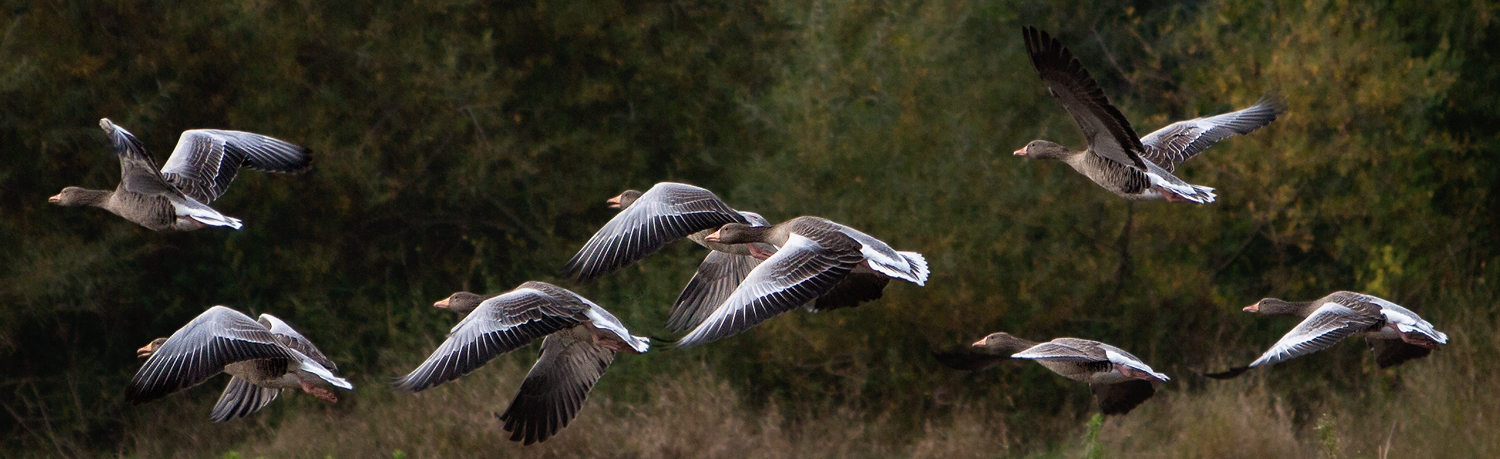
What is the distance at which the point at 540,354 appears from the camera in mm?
8297

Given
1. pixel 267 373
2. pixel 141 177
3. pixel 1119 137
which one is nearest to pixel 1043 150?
pixel 1119 137

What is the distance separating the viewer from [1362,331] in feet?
25.0

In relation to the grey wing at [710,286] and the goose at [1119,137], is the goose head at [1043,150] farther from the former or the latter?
the grey wing at [710,286]

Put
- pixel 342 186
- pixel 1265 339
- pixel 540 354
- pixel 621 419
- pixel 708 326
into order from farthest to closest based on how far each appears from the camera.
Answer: pixel 342 186 → pixel 1265 339 → pixel 621 419 → pixel 540 354 → pixel 708 326

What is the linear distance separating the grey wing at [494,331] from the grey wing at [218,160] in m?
2.27

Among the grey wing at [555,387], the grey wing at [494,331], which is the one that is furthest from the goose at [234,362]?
the grey wing at [555,387]

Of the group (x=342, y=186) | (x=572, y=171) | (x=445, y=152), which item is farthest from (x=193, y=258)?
(x=572, y=171)

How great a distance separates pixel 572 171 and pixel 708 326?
10.2 metres

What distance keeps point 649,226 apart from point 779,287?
89cm

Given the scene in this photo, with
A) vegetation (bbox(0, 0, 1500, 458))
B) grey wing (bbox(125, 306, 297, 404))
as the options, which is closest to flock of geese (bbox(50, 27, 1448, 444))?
grey wing (bbox(125, 306, 297, 404))

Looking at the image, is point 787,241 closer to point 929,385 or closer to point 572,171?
point 929,385

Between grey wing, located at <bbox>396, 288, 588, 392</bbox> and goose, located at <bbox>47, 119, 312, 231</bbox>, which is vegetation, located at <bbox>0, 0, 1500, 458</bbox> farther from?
grey wing, located at <bbox>396, 288, 588, 392</bbox>

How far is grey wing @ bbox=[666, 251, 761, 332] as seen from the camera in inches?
336

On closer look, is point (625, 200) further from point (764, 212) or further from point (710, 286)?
point (764, 212)
